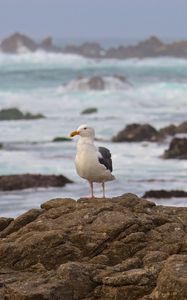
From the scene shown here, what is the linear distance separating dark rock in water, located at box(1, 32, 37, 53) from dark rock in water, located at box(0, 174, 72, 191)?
10132 centimetres

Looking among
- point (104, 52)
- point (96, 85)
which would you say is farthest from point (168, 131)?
point (104, 52)

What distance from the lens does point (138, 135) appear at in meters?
33.8

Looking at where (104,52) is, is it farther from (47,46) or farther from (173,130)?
(173,130)

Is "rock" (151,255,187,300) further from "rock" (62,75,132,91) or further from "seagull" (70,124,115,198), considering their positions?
"rock" (62,75,132,91)

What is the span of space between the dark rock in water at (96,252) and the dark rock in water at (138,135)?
74.4ft

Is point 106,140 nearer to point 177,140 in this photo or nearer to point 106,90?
point 177,140

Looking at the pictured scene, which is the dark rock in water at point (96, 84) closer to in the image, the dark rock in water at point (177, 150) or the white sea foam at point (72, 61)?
the white sea foam at point (72, 61)

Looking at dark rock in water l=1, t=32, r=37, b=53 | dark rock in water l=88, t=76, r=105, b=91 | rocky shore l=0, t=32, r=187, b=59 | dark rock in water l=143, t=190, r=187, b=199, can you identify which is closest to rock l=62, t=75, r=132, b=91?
dark rock in water l=88, t=76, r=105, b=91

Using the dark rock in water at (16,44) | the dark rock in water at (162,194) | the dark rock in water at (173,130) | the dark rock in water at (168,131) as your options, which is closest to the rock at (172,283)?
the dark rock in water at (162,194)

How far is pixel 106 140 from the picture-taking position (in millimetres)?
34375

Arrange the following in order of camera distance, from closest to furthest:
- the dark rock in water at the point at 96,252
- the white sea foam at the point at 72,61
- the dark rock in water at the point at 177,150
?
the dark rock in water at the point at 96,252
the dark rock in water at the point at 177,150
the white sea foam at the point at 72,61

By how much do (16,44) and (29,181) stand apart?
106276 millimetres

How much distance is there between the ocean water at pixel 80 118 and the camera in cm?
2311

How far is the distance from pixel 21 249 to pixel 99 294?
1.22 meters
